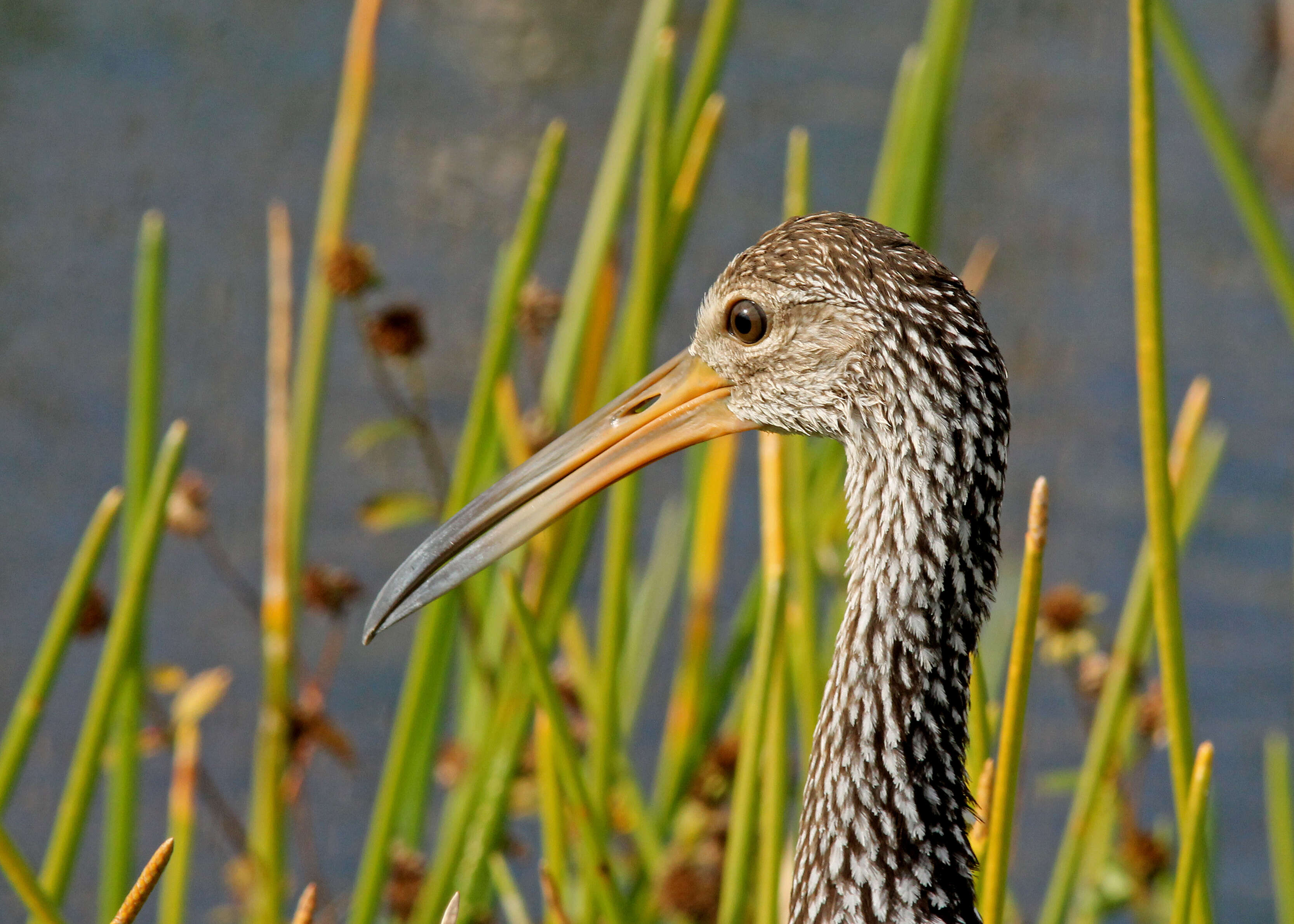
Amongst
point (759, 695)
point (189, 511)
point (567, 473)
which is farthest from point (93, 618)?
point (759, 695)

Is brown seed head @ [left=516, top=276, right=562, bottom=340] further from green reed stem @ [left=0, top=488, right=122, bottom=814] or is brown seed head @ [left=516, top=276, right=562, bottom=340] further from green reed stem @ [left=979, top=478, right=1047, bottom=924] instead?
green reed stem @ [left=979, top=478, right=1047, bottom=924]

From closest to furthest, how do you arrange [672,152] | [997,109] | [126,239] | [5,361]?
[672,152]
[5,361]
[126,239]
[997,109]

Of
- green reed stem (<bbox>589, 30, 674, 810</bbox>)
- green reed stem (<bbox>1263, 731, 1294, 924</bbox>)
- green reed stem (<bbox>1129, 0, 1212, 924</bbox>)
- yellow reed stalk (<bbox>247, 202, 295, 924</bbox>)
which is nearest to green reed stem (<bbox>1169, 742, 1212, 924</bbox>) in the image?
green reed stem (<bbox>1129, 0, 1212, 924</bbox>)

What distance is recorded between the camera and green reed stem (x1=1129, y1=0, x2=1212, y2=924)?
187 centimetres

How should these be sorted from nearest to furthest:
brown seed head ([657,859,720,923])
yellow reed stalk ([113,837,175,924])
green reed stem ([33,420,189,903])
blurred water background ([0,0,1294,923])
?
yellow reed stalk ([113,837,175,924]), green reed stem ([33,420,189,903]), brown seed head ([657,859,720,923]), blurred water background ([0,0,1294,923])

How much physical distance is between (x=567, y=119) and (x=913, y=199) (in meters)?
6.77

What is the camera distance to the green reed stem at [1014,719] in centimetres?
186

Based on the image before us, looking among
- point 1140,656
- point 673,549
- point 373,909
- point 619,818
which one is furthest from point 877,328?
point 673,549

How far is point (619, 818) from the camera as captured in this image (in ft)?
11.0

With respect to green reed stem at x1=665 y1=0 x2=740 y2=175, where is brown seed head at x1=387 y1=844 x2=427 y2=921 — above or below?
below

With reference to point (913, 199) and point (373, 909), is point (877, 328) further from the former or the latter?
point (373, 909)

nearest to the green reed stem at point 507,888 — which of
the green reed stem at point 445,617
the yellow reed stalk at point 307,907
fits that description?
the green reed stem at point 445,617

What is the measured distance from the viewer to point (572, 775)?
2232mm

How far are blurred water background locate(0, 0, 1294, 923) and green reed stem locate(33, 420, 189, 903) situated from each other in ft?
8.34
